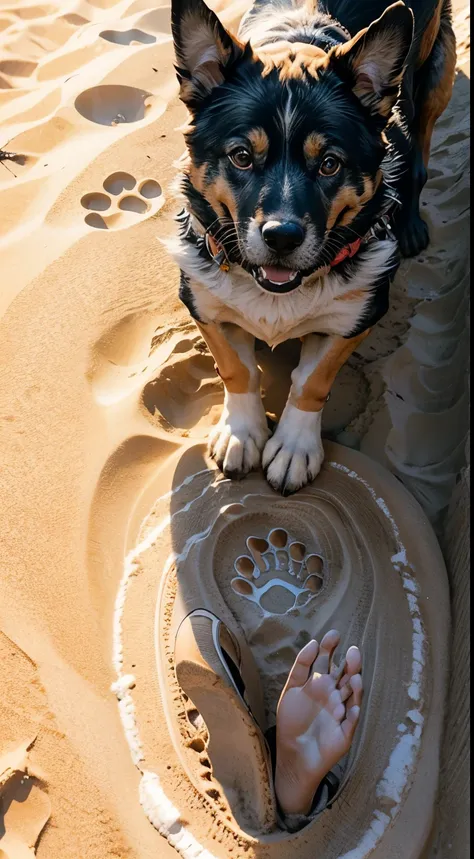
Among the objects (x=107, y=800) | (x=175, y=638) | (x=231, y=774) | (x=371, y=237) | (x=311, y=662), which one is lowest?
(x=107, y=800)

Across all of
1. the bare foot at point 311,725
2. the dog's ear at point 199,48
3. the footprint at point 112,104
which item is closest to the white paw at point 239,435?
the bare foot at point 311,725

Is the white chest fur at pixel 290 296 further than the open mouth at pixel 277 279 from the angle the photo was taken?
Yes

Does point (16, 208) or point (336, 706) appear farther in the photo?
point (16, 208)

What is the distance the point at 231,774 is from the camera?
180 centimetres

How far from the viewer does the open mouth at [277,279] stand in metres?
2.02

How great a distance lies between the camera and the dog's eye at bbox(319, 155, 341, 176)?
1.90m

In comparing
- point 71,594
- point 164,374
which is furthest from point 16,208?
point 71,594

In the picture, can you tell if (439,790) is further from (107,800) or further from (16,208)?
(16,208)

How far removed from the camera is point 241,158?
1929 millimetres

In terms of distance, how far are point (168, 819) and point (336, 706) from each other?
19.8 inches

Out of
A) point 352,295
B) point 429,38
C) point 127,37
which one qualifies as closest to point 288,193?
point 352,295

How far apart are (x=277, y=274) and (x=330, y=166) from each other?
310mm

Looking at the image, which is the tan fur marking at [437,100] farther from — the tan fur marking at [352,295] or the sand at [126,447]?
the tan fur marking at [352,295]

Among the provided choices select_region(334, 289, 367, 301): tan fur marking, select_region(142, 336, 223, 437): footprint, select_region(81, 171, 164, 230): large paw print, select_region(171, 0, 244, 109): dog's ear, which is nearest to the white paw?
select_region(142, 336, 223, 437): footprint
